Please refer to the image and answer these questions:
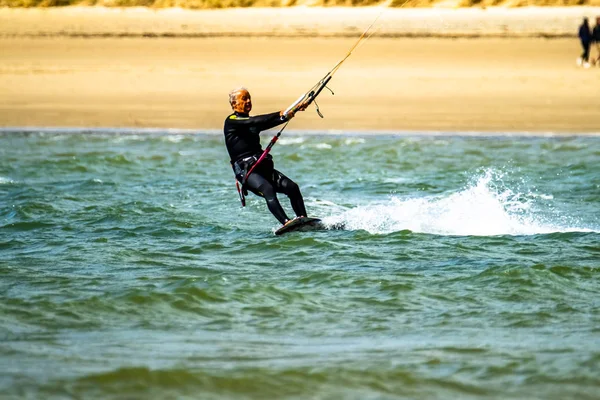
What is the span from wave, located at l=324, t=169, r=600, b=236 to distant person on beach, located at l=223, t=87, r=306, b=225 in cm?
84

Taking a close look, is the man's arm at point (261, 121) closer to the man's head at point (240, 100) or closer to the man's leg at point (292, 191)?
the man's head at point (240, 100)

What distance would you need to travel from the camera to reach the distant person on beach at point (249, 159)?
10070 millimetres

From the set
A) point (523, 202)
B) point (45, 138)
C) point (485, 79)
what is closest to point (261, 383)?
point (523, 202)

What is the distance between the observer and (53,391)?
614 cm

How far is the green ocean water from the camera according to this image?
638cm

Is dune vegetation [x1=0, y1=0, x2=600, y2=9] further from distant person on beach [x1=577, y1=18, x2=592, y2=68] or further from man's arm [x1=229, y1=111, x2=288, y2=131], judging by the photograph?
man's arm [x1=229, y1=111, x2=288, y2=131]

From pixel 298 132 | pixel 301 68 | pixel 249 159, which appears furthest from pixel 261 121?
pixel 301 68

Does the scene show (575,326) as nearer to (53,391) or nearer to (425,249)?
(425,249)

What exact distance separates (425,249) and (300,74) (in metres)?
14.6

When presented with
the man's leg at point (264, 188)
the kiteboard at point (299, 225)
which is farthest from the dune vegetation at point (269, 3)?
the man's leg at point (264, 188)

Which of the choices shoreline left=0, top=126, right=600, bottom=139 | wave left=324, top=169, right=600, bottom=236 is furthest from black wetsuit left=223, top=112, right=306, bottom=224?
shoreline left=0, top=126, right=600, bottom=139

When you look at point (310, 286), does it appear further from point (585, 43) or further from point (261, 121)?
point (585, 43)

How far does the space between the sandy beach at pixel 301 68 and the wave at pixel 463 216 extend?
649 cm

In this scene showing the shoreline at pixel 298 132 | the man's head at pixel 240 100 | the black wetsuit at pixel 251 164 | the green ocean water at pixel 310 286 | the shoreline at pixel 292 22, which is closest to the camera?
the green ocean water at pixel 310 286
